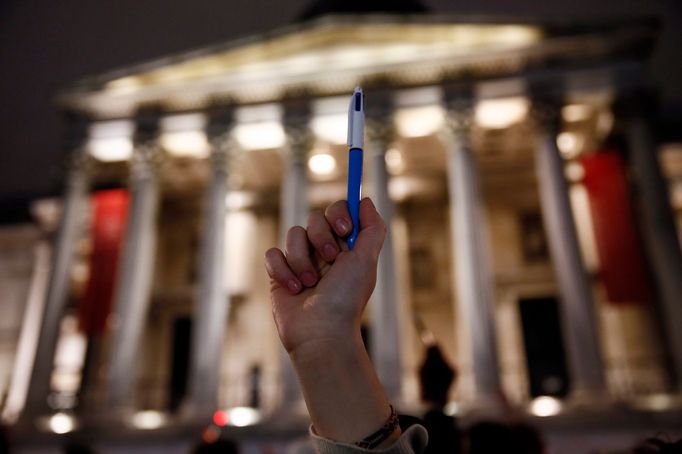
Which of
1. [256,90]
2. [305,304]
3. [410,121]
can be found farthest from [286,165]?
[305,304]

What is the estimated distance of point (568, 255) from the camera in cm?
1809

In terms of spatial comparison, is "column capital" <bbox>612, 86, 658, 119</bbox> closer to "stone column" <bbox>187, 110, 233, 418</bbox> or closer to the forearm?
"stone column" <bbox>187, 110, 233, 418</bbox>

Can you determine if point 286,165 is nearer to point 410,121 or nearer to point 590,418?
point 410,121

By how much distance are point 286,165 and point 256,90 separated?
3.22 m

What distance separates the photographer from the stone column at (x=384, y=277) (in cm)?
1778

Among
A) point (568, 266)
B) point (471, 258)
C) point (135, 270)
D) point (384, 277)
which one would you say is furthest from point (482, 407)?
point (135, 270)

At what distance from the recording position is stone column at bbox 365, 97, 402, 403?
17.8 m

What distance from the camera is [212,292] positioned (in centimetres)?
1956

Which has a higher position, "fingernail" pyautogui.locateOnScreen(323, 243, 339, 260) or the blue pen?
the blue pen

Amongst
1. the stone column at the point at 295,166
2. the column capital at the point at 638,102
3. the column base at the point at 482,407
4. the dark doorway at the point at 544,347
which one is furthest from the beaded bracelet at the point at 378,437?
the dark doorway at the point at 544,347

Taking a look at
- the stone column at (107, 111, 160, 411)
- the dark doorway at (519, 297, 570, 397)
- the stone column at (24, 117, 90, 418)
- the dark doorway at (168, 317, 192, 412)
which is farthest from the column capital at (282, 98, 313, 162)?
the dark doorway at (519, 297, 570, 397)

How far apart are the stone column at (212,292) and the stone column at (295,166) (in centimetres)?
217

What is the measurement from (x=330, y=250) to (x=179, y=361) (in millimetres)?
26971

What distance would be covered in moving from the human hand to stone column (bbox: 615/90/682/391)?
18331 millimetres
